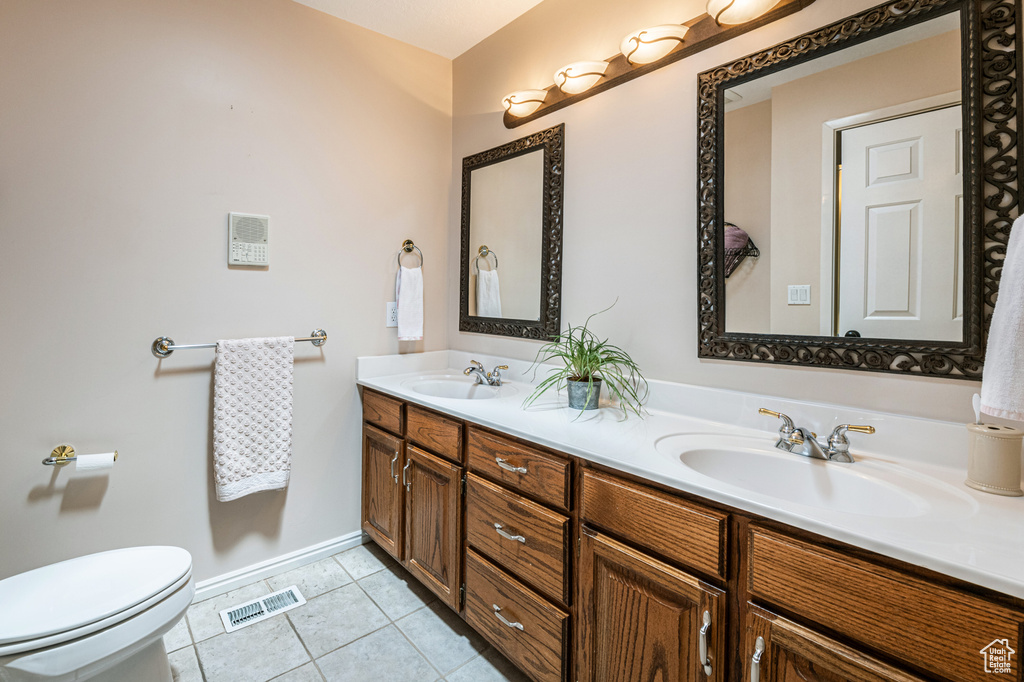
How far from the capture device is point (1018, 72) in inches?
37.7

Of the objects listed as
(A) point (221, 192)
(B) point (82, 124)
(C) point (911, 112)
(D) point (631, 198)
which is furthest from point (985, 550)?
(B) point (82, 124)

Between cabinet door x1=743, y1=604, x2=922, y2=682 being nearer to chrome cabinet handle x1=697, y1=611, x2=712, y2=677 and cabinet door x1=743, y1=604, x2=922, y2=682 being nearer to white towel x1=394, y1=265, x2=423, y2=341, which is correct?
chrome cabinet handle x1=697, y1=611, x2=712, y2=677

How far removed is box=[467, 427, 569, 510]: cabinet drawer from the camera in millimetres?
1209

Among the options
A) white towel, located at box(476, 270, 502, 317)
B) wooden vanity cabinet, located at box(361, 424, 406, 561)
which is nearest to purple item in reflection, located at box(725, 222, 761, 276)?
white towel, located at box(476, 270, 502, 317)

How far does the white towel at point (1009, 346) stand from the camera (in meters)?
0.82

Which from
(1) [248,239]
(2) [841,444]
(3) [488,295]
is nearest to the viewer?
(2) [841,444]

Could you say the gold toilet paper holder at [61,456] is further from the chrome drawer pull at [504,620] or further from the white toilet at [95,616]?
the chrome drawer pull at [504,620]

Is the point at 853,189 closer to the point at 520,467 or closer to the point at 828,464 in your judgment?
the point at 828,464

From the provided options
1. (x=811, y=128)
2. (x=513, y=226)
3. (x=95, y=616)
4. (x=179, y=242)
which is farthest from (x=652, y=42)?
(x=95, y=616)

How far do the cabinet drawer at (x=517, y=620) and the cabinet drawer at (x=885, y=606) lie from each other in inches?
23.8

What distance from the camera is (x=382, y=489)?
201cm

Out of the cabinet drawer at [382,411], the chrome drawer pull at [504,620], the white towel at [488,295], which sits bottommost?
the chrome drawer pull at [504,620]

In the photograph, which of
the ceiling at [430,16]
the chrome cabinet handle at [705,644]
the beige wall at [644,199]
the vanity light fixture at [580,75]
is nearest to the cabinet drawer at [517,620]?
the chrome cabinet handle at [705,644]

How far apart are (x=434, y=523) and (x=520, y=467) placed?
1.84 feet
